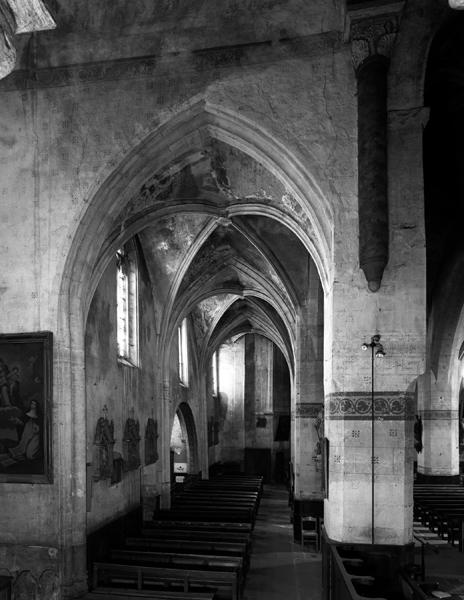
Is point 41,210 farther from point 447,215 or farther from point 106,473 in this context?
point 447,215

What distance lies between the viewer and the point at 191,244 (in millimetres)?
15859

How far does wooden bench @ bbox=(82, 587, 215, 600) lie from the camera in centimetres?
887

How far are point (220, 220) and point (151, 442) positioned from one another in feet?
23.8

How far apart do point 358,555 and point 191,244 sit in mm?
9704

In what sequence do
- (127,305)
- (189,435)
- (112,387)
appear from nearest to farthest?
(112,387) < (127,305) < (189,435)

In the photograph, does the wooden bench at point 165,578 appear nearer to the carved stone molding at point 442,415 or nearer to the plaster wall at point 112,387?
the plaster wall at point 112,387

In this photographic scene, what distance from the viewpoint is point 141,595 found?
9.06 metres

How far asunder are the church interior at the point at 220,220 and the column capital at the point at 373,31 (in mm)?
31

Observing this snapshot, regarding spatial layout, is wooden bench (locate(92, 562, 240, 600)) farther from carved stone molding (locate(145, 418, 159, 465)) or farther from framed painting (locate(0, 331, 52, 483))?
carved stone molding (locate(145, 418, 159, 465))

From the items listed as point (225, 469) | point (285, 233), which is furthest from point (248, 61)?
point (225, 469)

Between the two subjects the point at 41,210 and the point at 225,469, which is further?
the point at 225,469

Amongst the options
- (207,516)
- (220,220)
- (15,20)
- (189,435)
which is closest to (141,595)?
A: (207,516)

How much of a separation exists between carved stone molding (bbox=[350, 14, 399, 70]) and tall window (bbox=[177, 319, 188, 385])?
16.1 m

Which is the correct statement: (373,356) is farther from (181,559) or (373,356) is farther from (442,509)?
(442,509)
